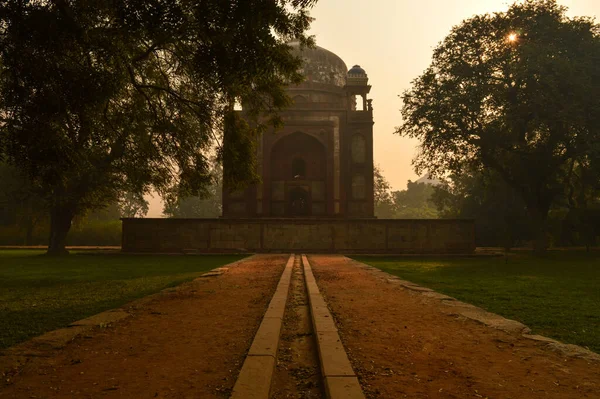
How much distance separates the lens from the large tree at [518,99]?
1831 centimetres

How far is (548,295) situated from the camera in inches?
282

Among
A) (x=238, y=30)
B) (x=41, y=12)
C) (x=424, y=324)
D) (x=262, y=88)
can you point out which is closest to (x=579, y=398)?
(x=424, y=324)

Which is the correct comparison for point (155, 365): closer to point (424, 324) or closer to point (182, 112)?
point (424, 324)

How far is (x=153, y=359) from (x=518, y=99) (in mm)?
20539

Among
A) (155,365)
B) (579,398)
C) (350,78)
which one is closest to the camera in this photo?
(579,398)

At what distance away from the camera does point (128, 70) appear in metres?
7.72

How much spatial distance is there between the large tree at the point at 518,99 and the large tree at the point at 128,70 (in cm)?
1394

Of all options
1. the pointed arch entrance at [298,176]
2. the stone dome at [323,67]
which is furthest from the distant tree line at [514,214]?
the stone dome at [323,67]

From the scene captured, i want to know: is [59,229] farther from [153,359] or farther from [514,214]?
[514,214]

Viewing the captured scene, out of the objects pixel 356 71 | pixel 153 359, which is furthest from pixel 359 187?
pixel 153 359

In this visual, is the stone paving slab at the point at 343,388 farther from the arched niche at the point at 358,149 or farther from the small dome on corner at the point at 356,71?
the small dome on corner at the point at 356,71

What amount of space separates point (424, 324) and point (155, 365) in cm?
286

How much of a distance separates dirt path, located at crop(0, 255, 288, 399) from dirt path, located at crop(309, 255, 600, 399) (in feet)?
3.32

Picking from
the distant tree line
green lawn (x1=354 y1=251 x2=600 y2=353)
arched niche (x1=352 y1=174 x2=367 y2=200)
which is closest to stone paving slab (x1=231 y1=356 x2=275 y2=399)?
green lawn (x1=354 y1=251 x2=600 y2=353)
